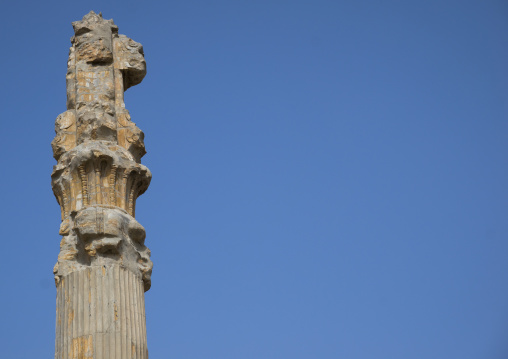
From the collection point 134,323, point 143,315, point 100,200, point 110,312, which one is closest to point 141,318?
point 143,315

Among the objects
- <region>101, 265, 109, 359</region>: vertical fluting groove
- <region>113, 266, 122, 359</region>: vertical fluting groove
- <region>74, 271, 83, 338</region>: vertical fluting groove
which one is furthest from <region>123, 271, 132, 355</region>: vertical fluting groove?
<region>74, 271, 83, 338</region>: vertical fluting groove

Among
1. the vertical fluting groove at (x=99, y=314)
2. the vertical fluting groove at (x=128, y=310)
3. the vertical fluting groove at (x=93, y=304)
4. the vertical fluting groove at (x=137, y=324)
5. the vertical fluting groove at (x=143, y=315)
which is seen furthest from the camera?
the vertical fluting groove at (x=143, y=315)

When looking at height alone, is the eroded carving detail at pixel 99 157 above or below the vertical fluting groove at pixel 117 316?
above

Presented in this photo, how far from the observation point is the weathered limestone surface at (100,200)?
10.5 metres

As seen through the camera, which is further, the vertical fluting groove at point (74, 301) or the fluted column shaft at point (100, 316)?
the vertical fluting groove at point (74, 301)

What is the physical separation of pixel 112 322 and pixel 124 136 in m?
2.95

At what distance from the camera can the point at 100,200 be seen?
11438 millimetres

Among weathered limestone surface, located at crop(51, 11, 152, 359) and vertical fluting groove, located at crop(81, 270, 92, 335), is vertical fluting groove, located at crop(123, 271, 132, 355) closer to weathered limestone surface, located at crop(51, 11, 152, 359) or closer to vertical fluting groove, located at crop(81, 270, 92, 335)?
weathered limestone surface, located at crop(51, 11, 152, 359)

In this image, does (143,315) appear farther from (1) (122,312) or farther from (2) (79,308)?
(2) (79,308)

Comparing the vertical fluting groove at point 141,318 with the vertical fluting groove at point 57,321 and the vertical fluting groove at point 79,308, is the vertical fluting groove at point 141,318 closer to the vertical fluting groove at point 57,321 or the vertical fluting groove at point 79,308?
the vertical fluting groove at point 79,308

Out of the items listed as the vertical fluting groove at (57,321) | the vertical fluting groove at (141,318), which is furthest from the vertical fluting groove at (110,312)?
the vertical fluting groove at (57,321)

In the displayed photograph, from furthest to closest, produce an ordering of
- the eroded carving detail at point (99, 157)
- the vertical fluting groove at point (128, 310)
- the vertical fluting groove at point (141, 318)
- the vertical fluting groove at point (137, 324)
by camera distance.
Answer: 1. the eroded carving detail at point (99, 157)
2. the vertical fluting groove at point (141, 318)
3. the vertical fluting groove at point (137, 324)
4. the vertical fluting groove at point (128, 310)

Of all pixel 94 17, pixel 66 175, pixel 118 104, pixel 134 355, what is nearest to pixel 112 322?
pixel 134 355

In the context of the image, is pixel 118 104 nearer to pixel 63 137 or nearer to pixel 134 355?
pixel 63 137
